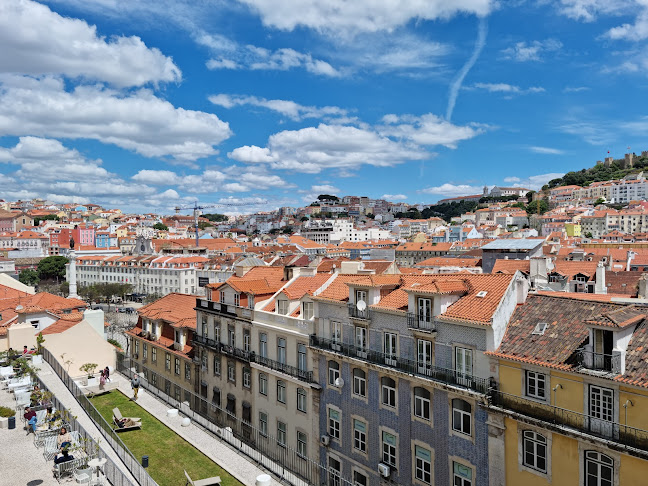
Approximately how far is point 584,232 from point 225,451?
153 meters

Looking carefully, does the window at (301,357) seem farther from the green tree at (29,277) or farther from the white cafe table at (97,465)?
the green tree at (29,277)

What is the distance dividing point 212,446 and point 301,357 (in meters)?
6.88

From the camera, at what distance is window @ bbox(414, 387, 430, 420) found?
18109 millimetres

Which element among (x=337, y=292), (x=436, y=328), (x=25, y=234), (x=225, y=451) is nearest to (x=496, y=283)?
(x=436, y=328)

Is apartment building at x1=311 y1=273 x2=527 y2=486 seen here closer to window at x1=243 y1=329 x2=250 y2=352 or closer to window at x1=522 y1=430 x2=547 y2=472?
window at x1=522 y1=430 x2=547 y2=472

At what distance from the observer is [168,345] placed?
3441 cm

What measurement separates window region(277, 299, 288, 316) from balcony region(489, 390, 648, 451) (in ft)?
39.2

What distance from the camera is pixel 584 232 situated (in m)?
Answer: 147

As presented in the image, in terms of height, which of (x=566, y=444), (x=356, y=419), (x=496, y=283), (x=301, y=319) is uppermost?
(x=496, y=283)

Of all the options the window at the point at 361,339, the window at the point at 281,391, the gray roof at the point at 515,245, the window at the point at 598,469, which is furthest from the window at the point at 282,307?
the gray roof at the point at 515,245

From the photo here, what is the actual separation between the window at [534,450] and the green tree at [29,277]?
12242 centimetres

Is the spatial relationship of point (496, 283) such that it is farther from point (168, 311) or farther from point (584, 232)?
point (584, 232)

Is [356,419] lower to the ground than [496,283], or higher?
lower

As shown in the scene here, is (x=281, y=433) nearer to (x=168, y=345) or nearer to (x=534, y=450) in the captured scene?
(x=168, y=345)
